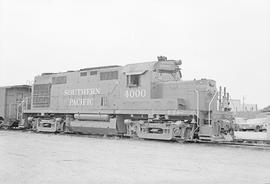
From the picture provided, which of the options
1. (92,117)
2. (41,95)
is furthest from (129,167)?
(41,95)

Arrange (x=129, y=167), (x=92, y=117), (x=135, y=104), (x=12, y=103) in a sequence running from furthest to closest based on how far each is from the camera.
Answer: (x=12, y=103) → (x=92, y=117) → (x=135, y=104) → (x=129, y=167)

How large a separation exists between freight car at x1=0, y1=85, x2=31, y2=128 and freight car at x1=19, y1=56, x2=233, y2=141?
2804 mm

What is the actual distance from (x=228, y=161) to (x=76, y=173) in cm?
445

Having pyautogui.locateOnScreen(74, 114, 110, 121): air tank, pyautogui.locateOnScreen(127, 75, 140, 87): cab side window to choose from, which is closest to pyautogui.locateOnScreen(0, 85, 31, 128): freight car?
pyautogui.locateOnScreen(74, 114, 110, 121): air tank

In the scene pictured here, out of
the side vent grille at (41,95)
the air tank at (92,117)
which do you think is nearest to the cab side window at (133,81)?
the air tank at (92,117)

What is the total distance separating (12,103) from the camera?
26.1m

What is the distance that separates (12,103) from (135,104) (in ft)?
37.0

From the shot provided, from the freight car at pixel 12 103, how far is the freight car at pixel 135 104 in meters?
2.80

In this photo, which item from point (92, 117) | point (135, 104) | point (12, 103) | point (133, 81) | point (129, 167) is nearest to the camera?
point (129, 167)

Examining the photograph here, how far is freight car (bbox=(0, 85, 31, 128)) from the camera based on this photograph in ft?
84.2

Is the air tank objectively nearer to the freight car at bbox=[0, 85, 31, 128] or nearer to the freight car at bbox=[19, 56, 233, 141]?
the freight car at bbox=[19, 56, 233, 141]

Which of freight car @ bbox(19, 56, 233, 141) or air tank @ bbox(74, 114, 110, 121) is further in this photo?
air tank @ bbox(74, 114, 110, 121)

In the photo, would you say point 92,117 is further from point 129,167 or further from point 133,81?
point 129,167

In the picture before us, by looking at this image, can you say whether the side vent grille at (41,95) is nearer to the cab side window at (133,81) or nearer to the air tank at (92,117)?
the air tank at (92,117)
